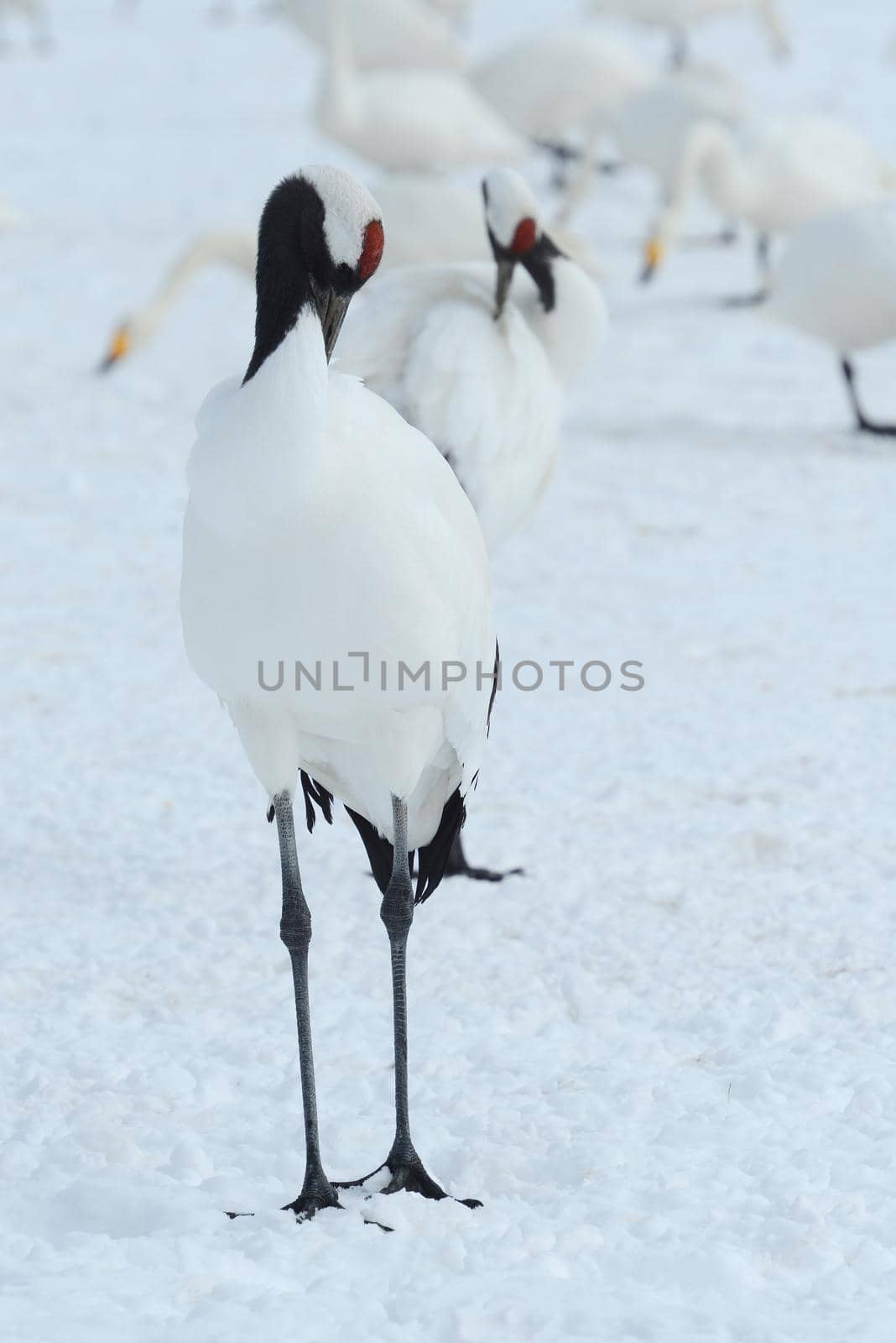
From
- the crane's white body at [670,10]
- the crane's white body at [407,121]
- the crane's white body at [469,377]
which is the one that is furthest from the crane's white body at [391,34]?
the crane's white body at [469,377]

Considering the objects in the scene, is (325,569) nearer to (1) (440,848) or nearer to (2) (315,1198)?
(1) (440,848)

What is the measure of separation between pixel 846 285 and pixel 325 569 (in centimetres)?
528

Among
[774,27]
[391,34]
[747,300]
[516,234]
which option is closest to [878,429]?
[747,300]

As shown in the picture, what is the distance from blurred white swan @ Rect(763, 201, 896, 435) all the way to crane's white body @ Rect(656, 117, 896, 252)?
1709mm

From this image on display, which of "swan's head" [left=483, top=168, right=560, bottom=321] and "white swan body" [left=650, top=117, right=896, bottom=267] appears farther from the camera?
"white swan body" [left=650, top=117, right=896, bottom=267]

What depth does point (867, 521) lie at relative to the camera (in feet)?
21.2

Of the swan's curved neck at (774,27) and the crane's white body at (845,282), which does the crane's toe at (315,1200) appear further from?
the swan's curved neck at (774,27)

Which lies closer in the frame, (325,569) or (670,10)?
(325,569)

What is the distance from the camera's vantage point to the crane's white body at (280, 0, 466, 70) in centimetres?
1251

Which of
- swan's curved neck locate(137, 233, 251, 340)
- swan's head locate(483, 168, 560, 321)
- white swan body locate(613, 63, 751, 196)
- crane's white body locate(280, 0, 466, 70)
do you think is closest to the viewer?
swan's head locate(483, 168, 560, 321)

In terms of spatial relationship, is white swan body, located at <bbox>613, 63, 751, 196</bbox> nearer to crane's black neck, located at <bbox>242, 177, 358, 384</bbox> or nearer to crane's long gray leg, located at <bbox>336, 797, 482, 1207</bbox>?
crane's long gray leg, located at <bbox>336, 797, 482, 1207</bbox>

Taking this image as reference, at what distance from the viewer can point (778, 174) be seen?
9.30 m

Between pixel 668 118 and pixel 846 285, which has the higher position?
pixel 846 285

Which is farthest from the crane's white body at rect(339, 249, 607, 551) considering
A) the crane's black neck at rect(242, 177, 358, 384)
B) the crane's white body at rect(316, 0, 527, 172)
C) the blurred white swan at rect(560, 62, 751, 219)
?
the blurred white swan at rect(560, 62, 751, 219)
